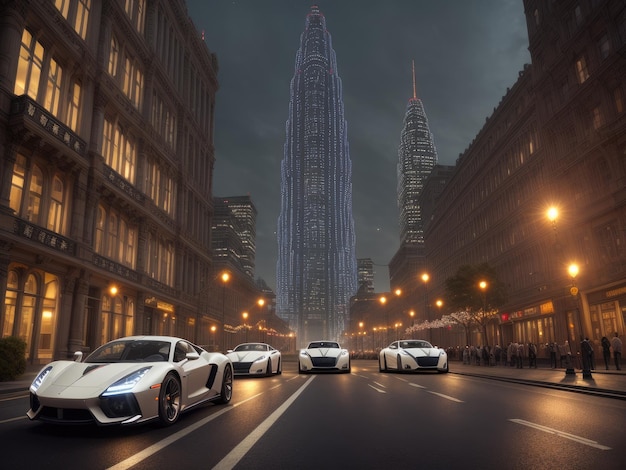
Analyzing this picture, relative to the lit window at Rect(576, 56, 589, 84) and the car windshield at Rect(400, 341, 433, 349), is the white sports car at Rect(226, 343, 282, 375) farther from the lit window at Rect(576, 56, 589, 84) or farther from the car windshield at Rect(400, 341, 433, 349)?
the lit window at Rect(576, 56, 589, 84)

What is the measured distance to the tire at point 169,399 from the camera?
23.0ft

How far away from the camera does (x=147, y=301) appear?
3831cm

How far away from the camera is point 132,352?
8.18 m

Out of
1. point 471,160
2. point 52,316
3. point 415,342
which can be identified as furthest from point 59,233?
point 471,160

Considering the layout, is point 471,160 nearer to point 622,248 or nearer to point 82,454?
point 622,248

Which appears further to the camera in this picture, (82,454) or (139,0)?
(139,0)

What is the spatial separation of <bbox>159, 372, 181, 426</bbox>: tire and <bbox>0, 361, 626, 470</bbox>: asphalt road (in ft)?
0.49

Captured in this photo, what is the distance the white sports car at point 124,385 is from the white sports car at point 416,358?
13.9 m

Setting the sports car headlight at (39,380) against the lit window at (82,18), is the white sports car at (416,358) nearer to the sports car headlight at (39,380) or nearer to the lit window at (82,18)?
the sports car headlight at (39,380)

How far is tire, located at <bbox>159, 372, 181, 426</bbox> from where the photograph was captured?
700 centimetres

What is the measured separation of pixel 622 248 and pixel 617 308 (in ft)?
12.8

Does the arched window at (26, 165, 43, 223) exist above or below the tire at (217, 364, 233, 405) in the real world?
above

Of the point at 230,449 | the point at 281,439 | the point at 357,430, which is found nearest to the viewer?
the point at 230,449

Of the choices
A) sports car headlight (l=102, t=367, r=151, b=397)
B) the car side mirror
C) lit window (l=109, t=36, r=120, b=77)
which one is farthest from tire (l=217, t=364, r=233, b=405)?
lit window (l=109, t=36, r=120, b=77)
